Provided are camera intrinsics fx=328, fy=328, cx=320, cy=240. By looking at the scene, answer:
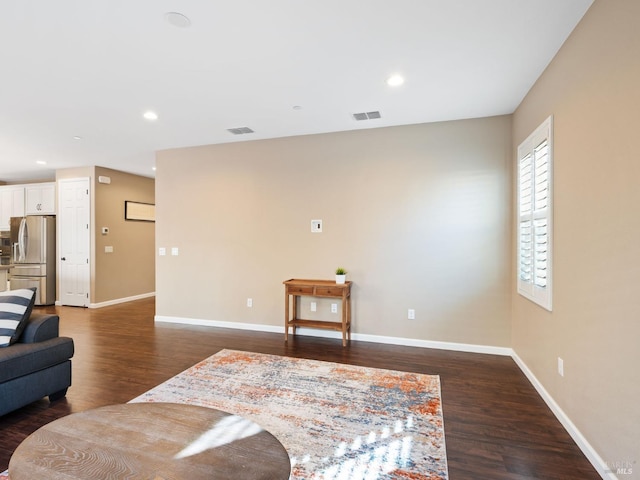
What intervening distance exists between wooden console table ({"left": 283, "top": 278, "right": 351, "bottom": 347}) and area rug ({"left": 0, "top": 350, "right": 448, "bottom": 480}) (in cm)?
67

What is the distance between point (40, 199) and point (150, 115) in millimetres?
5104

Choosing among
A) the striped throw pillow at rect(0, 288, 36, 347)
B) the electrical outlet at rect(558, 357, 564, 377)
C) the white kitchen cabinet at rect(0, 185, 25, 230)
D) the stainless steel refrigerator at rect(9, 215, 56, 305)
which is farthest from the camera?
the white kitchen cabinet at rect(0, 185, 25, 230)

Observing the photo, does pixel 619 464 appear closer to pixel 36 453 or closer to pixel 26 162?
pixel 36 453

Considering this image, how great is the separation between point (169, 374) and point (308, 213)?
257 centimetres

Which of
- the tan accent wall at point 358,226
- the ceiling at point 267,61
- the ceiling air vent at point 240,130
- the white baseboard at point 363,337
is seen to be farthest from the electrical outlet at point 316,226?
the ceiling air vent at point 240,130

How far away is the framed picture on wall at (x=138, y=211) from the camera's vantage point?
7.09m

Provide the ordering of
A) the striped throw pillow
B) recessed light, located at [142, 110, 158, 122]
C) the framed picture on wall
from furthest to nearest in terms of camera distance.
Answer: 1. the framed picture on wall
2. recessed light, located at [142, 110, 158, 122]
3. the striped throw pillow

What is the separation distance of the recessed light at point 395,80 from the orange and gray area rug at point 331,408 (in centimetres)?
278

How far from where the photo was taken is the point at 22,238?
6.61 meters

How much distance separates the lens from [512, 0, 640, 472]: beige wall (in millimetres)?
1654

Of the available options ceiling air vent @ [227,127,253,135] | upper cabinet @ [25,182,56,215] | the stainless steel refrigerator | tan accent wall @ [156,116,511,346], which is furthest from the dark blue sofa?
upper cabinet @ [25,182,56,215]

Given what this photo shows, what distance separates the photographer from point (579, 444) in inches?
83.0

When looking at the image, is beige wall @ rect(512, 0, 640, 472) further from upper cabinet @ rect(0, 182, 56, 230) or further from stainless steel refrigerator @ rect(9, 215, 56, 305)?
upper cabinet @ rect(0, 182, 56, 230)

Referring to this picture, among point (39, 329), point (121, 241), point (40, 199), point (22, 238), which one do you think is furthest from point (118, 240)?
point (39, 329)
